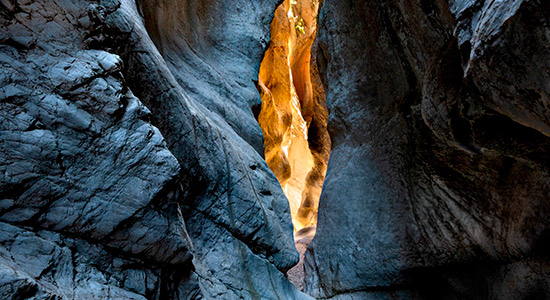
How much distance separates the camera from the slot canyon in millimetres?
2197

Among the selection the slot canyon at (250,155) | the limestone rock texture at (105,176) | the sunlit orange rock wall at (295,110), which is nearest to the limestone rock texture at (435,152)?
the slot canyon at (250,155)

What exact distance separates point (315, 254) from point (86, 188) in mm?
5406

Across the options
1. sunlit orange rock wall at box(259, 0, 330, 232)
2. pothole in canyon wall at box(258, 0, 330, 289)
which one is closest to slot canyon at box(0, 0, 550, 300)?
pothole in canyon wall at box(258, 0, 330, 289)

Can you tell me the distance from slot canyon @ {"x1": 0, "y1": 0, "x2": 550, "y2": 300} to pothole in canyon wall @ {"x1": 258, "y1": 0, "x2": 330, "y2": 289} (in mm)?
3239

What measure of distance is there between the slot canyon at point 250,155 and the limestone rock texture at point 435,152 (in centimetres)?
2

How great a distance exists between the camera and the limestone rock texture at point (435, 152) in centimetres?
243

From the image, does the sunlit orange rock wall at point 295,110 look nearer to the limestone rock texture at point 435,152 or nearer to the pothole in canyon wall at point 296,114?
the pothole in canyon wall at point 296,114

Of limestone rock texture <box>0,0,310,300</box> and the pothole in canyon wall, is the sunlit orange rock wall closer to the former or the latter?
the pothole in canyon wall

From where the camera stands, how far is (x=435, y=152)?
4.86 m

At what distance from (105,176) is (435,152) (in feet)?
15.0

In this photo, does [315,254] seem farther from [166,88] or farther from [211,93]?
[166,88]

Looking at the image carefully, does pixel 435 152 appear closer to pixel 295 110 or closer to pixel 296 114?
pixel 295 110

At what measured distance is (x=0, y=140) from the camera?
2053 mm

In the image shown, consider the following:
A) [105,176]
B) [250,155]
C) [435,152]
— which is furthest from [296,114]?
[105,176]
